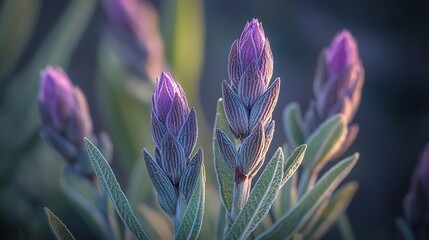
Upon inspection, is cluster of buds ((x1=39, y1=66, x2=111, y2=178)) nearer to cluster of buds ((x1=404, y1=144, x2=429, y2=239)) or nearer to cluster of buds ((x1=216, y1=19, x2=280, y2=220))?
cluster of buds ((x1=216, y1=19, x2=280, y2=220))

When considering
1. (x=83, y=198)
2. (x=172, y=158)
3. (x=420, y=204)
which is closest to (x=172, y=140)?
(x=172, y=158)

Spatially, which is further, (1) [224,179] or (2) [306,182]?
(2) [306,182]

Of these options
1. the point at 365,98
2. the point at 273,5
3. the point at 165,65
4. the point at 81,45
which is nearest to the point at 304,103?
the point at 365,98

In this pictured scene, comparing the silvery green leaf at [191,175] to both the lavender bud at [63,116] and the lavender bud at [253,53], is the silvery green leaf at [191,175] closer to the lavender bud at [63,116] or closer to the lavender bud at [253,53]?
the lavender bud at [253,53]

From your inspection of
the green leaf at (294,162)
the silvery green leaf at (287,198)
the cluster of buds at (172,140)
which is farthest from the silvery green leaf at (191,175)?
the silvery green leaf at (287,198)

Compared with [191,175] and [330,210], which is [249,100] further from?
[330,210]

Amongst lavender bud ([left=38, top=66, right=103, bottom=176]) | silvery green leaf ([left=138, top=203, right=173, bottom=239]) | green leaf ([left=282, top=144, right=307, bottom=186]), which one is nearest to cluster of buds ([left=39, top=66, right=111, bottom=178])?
lavender bud ([left=38, top=66, right=103, bottom=176])
